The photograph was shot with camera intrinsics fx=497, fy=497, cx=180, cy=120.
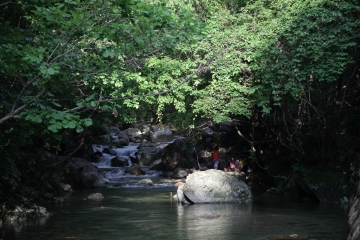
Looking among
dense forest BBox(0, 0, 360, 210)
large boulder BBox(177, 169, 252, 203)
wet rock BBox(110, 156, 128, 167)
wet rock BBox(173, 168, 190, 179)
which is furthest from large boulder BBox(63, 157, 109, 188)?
large boulder BBox(177, 169, 252, 203)

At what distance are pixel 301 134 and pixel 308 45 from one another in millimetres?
4335

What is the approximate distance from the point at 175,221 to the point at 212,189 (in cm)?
367

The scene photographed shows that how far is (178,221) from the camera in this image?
551 inches

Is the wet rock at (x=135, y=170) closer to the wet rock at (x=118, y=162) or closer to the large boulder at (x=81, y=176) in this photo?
the wet rock at (x=118, y=162)

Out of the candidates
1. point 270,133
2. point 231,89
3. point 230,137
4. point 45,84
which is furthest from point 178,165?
point 45,84

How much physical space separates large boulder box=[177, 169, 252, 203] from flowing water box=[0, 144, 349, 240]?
17.1 inches

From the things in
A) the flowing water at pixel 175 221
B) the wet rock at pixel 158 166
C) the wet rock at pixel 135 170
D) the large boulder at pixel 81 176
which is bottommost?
the flowing water at pixel 175 221

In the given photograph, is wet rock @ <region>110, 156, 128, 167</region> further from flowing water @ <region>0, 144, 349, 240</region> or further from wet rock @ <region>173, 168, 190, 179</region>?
flowing water @ <region>0, 144, 349, 240</region>

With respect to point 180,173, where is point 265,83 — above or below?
above

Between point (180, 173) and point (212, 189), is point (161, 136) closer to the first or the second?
point (180, 173)

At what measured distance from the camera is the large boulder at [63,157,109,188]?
24078 mm

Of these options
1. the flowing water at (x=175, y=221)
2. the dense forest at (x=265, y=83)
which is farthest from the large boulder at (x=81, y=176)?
the flowing water at (x=175, y=221)

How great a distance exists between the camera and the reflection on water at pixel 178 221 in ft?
39.9

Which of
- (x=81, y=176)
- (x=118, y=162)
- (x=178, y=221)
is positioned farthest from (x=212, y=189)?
(x=118, y=162)
